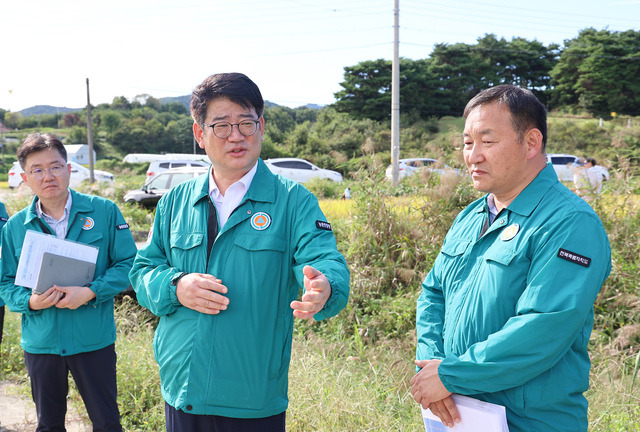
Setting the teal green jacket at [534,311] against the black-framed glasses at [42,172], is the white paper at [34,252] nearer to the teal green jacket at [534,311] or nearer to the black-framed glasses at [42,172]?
the black-framed glasses at [42,172]

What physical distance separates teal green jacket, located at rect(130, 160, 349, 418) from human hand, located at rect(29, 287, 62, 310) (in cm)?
94

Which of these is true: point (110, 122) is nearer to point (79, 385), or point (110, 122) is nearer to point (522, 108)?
point (79, 385)

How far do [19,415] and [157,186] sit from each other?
31.9 feet

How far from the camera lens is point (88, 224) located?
9.79 feet

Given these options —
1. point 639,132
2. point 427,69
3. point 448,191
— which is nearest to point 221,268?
point 448,191

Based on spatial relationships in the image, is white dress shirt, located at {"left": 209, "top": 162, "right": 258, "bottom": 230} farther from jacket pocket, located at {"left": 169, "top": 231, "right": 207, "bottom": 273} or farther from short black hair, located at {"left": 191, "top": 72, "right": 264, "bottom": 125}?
short black hair, located at {"left": 191, "top": 72, "right": 264, "bottom": 125}

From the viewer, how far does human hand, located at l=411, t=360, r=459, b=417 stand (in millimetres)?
1754

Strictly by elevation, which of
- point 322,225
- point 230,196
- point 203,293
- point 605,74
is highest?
point 605,74

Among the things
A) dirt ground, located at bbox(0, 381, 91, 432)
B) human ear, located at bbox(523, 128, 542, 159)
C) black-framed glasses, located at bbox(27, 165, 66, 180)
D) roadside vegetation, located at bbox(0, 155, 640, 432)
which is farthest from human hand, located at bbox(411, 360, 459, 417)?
dirt ground, located at bbox(0, 381, 91, 432)

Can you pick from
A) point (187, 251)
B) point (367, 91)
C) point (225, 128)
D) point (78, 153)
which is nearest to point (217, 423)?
point (187, 251)

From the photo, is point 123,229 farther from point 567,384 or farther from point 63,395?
point 567,384

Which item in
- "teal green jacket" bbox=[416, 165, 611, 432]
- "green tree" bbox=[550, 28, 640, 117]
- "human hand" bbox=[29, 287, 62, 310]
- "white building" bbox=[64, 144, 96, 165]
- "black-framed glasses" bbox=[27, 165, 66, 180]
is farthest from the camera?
"white building" bbox=[64, 144, 96, 165]

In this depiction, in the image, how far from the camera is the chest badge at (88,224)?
9.75 feet

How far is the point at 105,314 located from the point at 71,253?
0.42m
